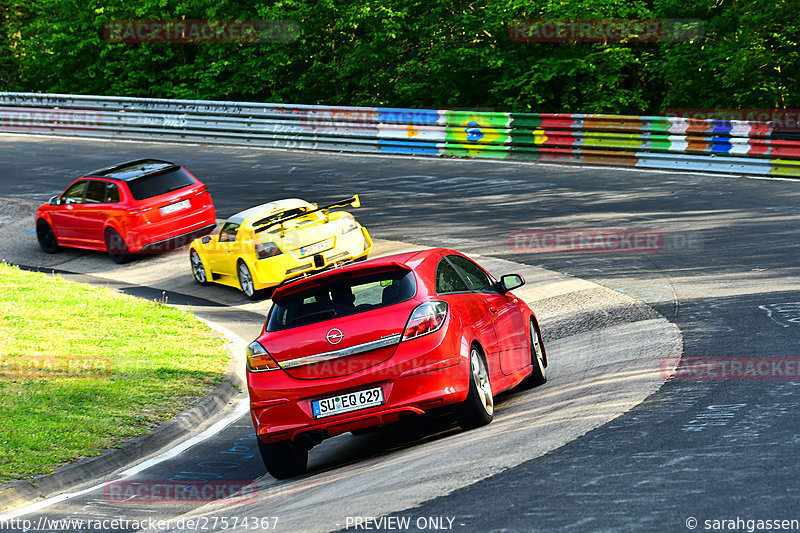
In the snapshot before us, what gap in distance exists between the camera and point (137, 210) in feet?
65.2

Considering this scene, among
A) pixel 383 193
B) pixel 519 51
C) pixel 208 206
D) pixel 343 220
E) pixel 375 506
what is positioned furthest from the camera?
pixel 519 51

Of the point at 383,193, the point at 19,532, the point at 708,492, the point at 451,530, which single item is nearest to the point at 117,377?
the point at 19,532

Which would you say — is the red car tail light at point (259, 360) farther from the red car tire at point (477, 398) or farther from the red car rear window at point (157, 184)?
the red car rear window at point (157, 184)

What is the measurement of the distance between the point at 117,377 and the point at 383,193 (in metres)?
11.9

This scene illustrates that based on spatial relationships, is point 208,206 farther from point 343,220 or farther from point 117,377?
point 117,377

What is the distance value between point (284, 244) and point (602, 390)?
340 inches

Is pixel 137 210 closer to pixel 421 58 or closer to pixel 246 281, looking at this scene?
pixel 246 281

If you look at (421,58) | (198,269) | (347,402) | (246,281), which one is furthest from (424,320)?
(421,58)

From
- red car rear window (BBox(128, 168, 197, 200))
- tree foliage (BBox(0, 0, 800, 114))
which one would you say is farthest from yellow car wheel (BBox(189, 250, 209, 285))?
tree foliage (BBox(0, 0, 800, 114))

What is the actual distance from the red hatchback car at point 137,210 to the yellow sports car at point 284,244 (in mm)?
2949

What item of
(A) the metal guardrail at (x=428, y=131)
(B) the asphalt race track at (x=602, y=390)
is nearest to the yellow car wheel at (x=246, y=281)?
(B) the asphalt race track at (x=602, y=390)

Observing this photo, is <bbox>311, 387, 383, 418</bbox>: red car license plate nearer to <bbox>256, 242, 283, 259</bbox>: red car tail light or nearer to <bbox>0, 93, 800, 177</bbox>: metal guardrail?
<bbox>256, 242, 283, 259</bbox>: red car tail light

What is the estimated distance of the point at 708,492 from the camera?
5703 mm

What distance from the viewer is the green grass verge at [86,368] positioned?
31.3 ft
